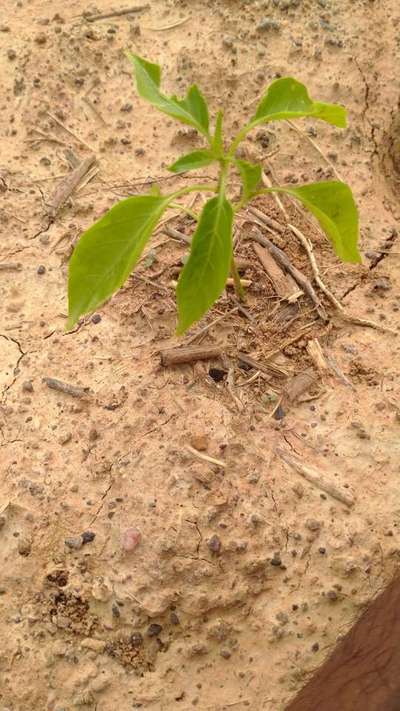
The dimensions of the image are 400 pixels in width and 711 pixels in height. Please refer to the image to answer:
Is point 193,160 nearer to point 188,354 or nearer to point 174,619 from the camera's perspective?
point 188,354

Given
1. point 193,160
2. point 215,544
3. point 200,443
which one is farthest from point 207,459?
point 193,160

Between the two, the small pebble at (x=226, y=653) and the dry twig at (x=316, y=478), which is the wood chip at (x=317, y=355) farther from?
the small pebble at (x=226, y=653)

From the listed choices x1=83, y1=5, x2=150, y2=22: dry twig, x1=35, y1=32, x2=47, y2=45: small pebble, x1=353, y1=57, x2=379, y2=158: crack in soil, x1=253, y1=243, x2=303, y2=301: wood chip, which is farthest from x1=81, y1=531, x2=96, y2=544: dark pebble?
x1=83, y1=5, x2=150, y2=22: dry twig

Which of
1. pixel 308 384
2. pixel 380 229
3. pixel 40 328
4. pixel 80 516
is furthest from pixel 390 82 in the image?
pixel 80 516

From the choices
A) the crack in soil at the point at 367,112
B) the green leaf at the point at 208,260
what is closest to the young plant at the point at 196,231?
the green leaf at the point at 208,260

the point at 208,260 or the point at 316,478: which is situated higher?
the point at 208,260

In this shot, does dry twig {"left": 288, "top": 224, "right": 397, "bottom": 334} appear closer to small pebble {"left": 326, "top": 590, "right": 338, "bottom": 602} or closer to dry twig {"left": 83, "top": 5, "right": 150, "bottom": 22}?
small pebble {"left": 326, "top": 590, "right": 338, "bottom": 602}
